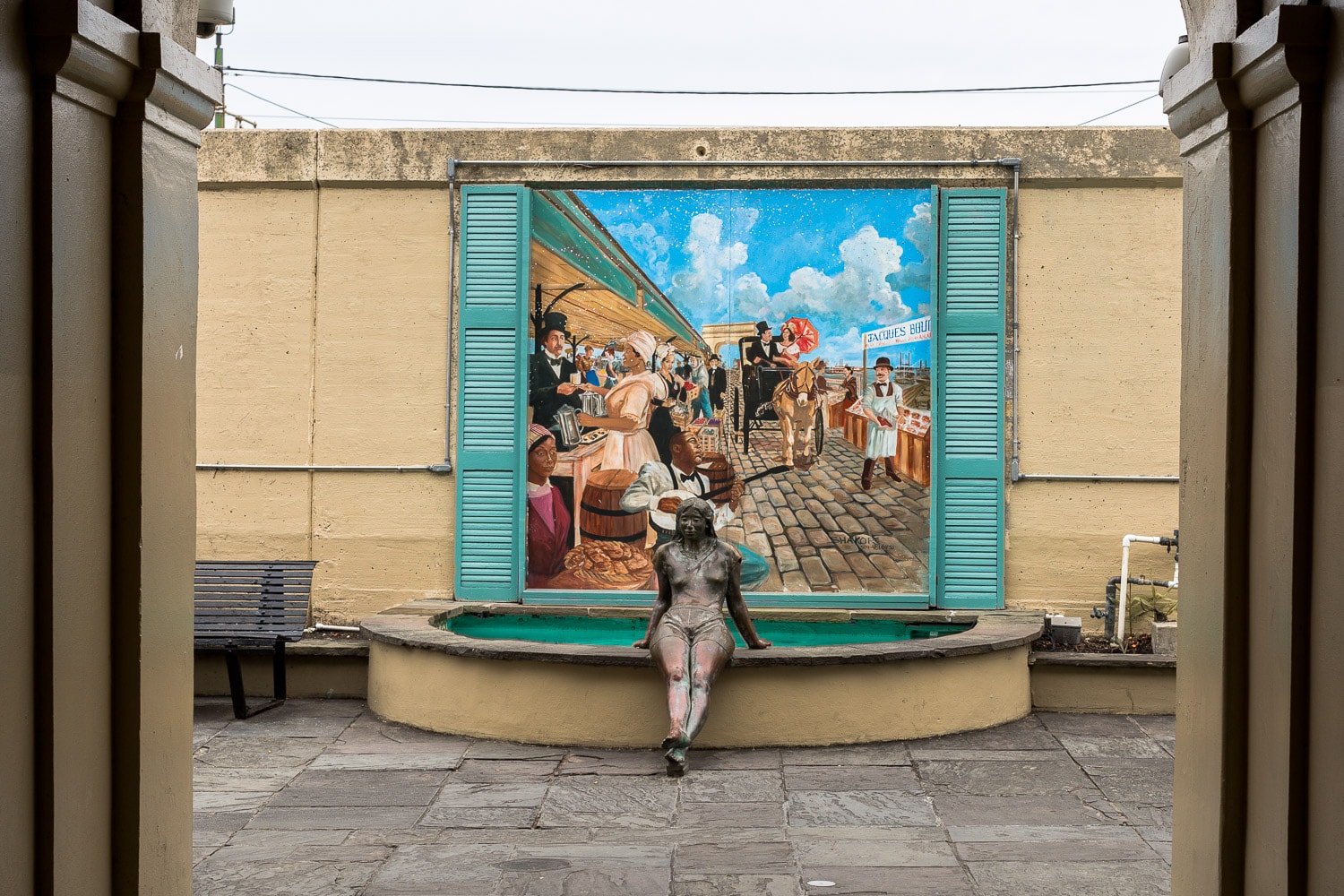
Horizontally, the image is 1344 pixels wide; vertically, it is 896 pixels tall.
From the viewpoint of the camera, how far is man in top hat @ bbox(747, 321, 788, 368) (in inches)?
434

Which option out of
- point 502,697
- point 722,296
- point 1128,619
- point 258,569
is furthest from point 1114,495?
point 258,569

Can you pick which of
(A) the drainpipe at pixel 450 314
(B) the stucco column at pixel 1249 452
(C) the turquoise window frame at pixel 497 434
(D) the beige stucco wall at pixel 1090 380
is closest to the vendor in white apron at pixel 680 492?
(C) the turquoise window frame at pixel 497 434

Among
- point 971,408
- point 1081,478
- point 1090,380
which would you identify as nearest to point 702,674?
point 971,408

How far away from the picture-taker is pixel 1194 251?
4.28 m

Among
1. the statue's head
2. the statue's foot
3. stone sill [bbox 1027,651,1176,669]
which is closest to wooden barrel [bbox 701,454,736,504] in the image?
the statue's head

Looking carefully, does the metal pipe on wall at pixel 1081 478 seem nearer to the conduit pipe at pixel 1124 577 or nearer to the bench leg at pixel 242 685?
the conduit pipe at pixel 1124 577

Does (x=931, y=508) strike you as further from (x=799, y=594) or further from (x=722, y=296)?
(x=722, y=296)

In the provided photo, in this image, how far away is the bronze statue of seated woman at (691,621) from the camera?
→ 7734 millimetres

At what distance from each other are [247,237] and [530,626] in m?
3.82

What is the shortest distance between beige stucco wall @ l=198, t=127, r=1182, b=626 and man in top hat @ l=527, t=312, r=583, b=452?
2.48ft

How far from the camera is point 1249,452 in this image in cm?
390

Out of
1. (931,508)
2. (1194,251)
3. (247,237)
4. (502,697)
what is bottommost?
(502,697)

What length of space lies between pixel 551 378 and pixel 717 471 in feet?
4.85

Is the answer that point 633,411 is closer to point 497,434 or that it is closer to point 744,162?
point 497,434
